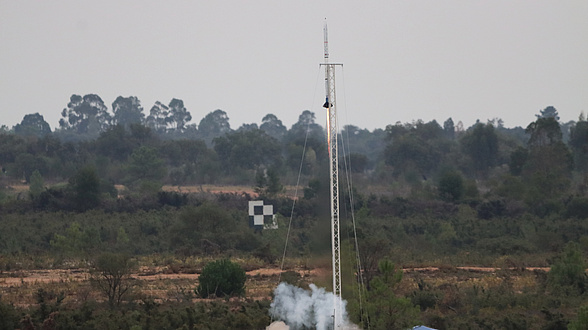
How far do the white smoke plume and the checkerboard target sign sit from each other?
50976 mm

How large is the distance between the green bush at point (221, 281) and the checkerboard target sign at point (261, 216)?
124ft

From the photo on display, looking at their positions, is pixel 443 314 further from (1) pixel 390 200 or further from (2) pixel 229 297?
(1) pixel 390 200

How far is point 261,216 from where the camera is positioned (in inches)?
3841

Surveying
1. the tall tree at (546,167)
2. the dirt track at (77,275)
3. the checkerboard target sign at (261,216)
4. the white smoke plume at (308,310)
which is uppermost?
the tall tree at (546,167)

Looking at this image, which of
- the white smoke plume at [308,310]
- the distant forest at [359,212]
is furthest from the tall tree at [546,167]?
the white smoke plume at [308,310]

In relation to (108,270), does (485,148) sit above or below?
above

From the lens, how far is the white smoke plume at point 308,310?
40.3m

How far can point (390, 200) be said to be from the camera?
115062 mm

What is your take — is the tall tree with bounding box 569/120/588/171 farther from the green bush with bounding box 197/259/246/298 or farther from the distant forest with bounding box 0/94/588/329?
the green bush with bounding box 197/259/246/298

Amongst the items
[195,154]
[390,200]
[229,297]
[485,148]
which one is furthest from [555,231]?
[195,154]

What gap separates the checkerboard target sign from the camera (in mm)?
96250

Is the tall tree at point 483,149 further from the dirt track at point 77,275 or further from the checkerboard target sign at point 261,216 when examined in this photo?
the dirt track at point 77,275

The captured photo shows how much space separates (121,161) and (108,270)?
342 feet

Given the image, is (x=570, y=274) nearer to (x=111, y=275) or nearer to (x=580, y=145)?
(x=111, y=275)
